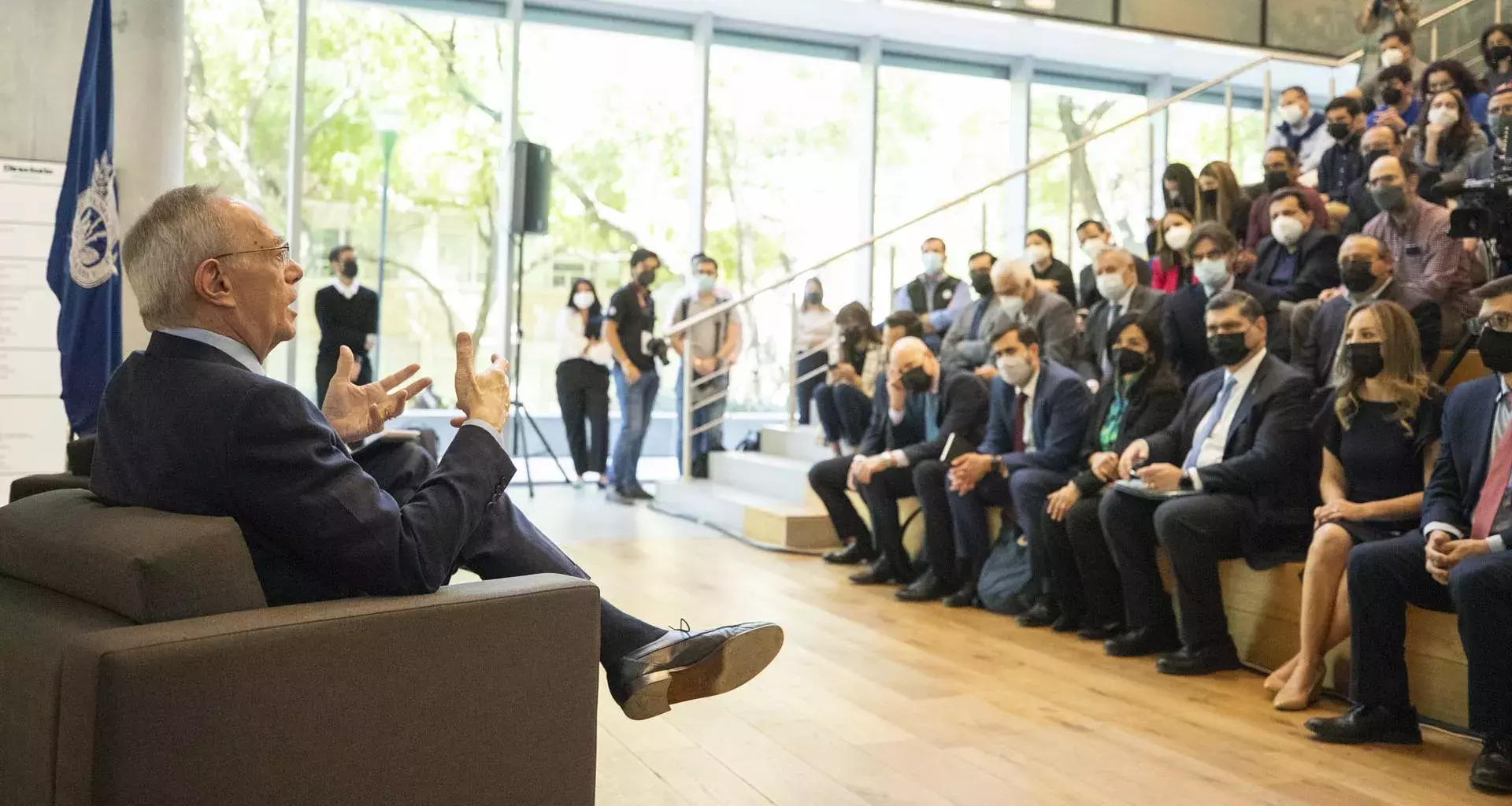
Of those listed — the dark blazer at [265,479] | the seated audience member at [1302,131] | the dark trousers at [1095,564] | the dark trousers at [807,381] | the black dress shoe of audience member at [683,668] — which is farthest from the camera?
the dark trousers at [807,381]

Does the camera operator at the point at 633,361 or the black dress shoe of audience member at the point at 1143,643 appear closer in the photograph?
the black dress shoe of audience member at the point at 1143,643

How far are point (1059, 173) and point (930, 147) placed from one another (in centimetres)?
125

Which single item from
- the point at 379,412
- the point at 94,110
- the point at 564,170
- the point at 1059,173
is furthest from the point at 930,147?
the point at 379,412

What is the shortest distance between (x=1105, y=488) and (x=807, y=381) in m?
4.12

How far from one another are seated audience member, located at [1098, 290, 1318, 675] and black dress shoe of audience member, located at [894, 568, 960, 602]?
1.05 meters

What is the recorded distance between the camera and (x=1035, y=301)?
5977 millimetres

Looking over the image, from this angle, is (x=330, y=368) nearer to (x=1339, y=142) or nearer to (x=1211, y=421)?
(x=1211, y=421)

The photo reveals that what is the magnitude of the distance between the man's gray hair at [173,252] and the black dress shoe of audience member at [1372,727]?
2781 mm

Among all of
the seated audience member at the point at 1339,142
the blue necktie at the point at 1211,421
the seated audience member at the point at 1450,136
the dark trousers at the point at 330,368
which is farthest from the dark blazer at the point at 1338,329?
the dark trousers at the point at 330,368

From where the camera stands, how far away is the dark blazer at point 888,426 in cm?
567

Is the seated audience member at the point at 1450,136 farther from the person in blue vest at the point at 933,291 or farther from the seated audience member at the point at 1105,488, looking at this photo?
the person in blue vest at the point at 933,291

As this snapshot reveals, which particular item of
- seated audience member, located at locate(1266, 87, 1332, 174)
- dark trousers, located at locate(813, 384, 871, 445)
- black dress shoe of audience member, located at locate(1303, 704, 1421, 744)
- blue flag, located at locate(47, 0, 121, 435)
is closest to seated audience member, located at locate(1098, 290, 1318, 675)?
black dress shoe of audience member, located at locate(1303, 704, 1421, 744)

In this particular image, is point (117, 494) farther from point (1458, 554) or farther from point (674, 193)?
point (674, 193)

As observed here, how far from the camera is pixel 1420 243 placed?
4.97 metres
